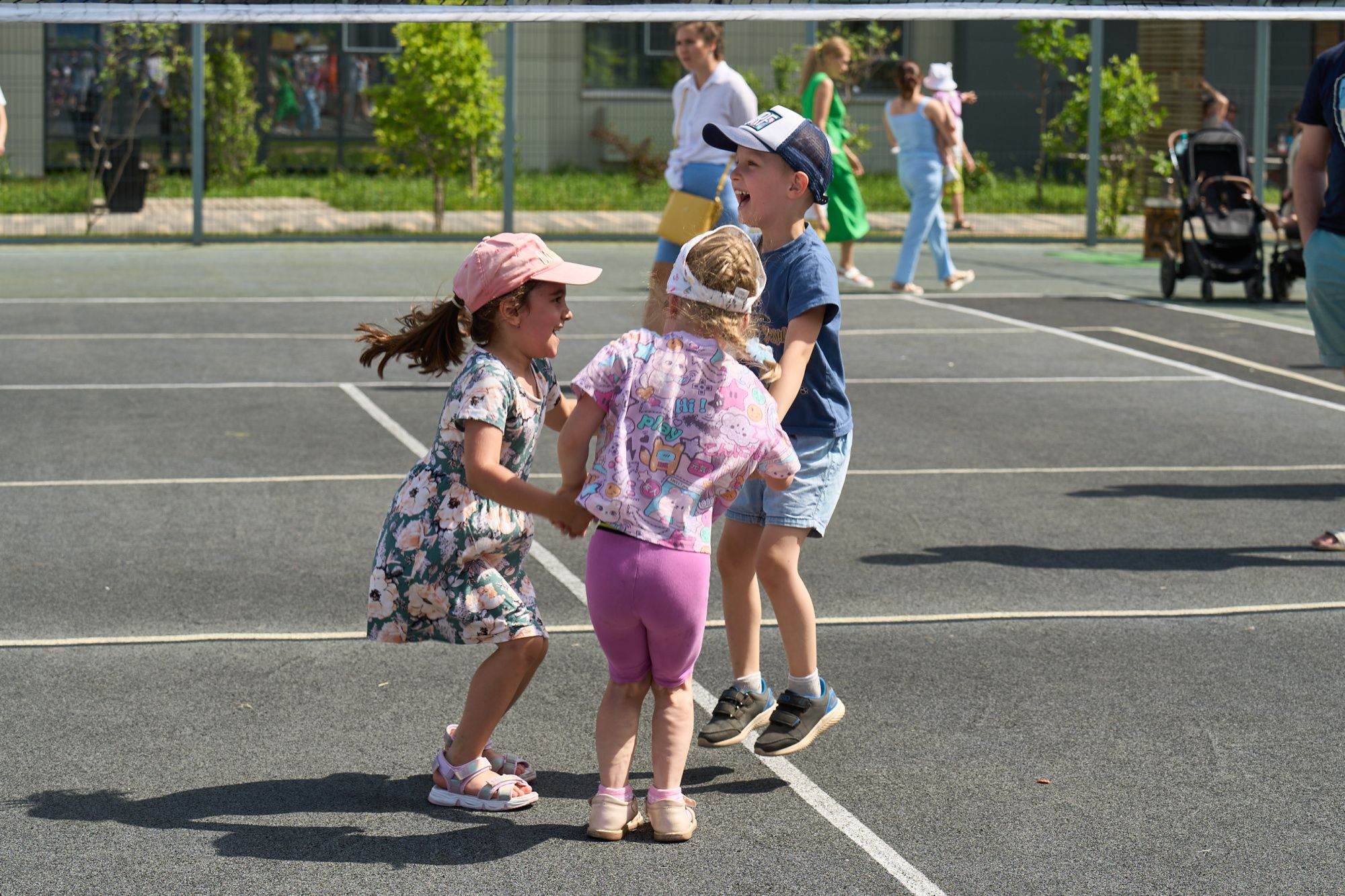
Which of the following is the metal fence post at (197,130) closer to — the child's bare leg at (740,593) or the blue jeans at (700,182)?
the blue jeans at (700,182)

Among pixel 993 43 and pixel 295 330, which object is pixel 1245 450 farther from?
pixel 993 43

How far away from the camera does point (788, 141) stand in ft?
15.2

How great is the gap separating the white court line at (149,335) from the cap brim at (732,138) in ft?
29.7

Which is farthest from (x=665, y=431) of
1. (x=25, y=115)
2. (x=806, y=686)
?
(x=25, y=115)

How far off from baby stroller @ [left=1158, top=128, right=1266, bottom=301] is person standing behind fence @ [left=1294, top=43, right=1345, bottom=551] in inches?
349

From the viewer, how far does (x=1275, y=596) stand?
655cm

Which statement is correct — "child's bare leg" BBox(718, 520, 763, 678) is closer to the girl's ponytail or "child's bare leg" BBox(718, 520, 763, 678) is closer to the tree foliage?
the girl's ponytail

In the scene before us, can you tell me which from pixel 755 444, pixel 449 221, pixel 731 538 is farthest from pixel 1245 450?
pixel 449 221

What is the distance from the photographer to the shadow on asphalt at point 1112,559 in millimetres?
7016

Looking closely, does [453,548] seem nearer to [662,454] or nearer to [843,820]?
[662,454]

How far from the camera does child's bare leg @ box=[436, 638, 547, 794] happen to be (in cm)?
439

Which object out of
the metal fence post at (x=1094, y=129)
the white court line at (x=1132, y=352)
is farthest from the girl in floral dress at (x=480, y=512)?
the metal fence post at (x=1094, y=129)

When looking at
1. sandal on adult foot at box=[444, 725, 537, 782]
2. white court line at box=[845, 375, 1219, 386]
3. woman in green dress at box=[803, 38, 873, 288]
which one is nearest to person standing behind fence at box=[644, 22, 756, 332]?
white court line at box=[845, 375, 1219, 386]

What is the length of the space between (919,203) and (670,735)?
12672 mm
